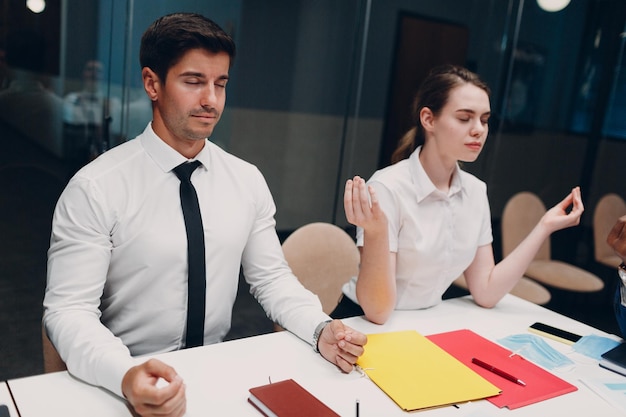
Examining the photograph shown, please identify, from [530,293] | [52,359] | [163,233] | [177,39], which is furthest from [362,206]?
[530,293]

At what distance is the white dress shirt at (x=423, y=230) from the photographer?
197 cm

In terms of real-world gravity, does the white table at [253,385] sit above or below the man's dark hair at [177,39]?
below

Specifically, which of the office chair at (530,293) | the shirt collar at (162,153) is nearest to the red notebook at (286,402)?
the shirt collar at (162,153)

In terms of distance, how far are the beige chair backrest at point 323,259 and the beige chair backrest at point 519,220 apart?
1.68 meters

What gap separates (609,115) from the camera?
181 inches

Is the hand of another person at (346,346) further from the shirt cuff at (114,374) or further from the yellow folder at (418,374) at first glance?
Result: the shirt cuff at (114,374)

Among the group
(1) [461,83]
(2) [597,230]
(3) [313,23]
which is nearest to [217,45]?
(1) [461,83]

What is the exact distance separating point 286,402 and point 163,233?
61cm

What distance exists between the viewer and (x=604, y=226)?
398 cm

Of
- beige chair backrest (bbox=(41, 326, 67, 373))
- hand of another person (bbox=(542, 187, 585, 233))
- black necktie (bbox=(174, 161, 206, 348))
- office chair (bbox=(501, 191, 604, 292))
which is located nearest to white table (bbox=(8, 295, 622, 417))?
black necktie (bbox=(174, 161, 206, 348))

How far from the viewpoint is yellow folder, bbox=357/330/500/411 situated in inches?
51.9

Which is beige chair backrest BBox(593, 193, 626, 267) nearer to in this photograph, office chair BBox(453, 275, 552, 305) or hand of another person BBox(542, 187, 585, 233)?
office chair BBox(453, 275, 552, 305)

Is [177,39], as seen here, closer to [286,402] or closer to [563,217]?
[286,402]

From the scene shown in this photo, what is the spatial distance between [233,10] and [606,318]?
11.3 ft
